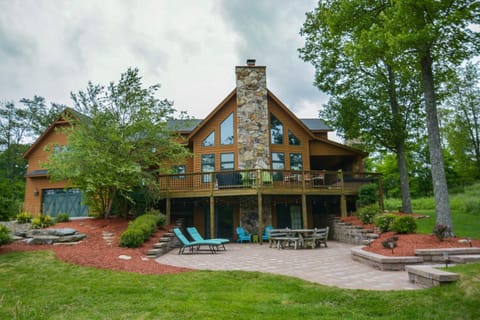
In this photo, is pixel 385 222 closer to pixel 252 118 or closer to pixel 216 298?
pixel 216 298

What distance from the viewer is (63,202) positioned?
62.5 ft

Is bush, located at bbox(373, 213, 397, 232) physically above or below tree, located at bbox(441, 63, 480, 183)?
below

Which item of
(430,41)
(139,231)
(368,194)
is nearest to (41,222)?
(139,231)

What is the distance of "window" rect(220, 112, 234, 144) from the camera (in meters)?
17.0

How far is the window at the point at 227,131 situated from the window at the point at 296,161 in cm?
344

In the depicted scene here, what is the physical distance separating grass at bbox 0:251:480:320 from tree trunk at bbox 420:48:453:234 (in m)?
4.65

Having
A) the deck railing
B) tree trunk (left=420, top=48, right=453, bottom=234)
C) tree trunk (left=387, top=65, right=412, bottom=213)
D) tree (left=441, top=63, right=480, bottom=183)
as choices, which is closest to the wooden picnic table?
the deck railing

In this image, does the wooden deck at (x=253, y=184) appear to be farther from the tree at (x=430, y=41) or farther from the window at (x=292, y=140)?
the tree at (x=430, y=41)

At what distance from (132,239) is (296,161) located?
33.1 feet

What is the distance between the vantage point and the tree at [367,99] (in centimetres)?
1714

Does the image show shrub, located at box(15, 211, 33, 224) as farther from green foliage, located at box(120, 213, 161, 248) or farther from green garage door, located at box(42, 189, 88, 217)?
green foliage, located at box(120, 213, 161, 248)

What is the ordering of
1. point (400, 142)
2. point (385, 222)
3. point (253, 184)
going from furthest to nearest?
point (400, 142) → point (253, 184) → point (385, 222)

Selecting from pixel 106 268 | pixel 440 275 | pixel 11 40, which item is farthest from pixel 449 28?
pixel 11 40

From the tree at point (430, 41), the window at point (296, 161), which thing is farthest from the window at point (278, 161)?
the tree at point (430, 41)
